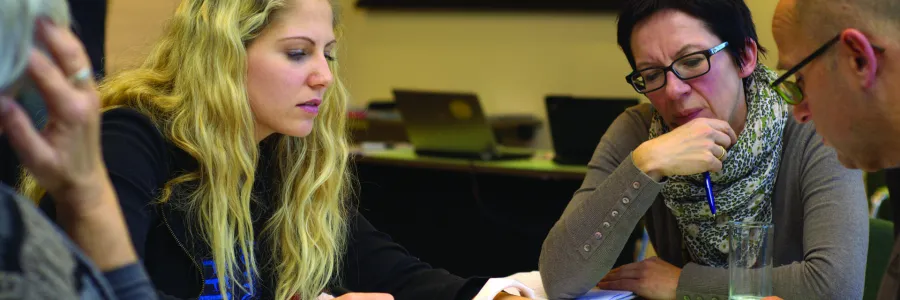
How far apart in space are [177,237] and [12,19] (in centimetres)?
94

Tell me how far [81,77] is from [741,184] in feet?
4.87

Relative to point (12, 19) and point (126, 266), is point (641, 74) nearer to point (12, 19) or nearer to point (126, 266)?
point (126, 266)

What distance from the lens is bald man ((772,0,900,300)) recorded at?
1124mm

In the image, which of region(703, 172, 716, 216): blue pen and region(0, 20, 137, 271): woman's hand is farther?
region(703, 172, 716, 216): blue pen

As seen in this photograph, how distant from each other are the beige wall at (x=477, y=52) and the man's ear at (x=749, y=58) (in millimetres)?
2905

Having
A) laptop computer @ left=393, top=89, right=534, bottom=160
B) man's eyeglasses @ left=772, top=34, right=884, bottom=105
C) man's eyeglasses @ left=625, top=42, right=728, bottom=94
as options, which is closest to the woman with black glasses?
man's eyeglasses @ left=625, top=42, right=728, bottom=94

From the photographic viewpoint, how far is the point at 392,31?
575 centimetres

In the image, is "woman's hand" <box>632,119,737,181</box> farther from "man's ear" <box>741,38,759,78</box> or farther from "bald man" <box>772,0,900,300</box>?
"bald man" <box>772,0,900,300</box>

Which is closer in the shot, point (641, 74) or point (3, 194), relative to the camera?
point (3, 194)

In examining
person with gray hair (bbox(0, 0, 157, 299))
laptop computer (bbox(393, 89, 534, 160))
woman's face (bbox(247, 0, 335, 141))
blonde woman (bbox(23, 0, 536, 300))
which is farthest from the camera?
laptop computer (bbox(393, 89, 534, 160))

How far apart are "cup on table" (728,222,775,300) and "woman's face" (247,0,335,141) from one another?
765 mm

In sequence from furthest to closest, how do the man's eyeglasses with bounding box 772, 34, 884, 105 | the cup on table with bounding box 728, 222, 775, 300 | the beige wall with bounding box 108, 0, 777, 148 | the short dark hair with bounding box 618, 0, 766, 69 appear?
the beige wall with bounding box 108, 0, 777, 148 < the short dark hair with bounding box 618, 0, 766, 69 < the cup on table with bounding box 728, 222, 775, 300 < the man's eyeglasses with bounding box 772, 34, 884, 105

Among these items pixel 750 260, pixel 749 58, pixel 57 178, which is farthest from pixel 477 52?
pixel 57 178

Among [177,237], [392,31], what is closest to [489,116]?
[392,31]
